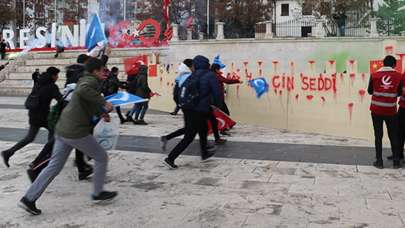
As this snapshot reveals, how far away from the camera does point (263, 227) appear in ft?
16.1

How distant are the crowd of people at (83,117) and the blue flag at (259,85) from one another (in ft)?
5.99

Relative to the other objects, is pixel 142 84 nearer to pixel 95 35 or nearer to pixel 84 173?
pixel 95 35

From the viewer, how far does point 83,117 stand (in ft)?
17.5

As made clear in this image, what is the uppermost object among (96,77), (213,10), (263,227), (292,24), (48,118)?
(213,10)

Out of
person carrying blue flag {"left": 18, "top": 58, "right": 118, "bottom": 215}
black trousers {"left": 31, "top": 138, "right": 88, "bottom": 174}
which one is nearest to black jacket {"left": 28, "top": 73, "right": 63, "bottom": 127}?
black trousers {"left": 31, "top": 138, "right": 88, "bottom": 174}

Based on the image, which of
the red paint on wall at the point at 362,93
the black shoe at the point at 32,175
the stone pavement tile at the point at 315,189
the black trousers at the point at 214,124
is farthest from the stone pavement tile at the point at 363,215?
the red paint on wall at the point at 362,93

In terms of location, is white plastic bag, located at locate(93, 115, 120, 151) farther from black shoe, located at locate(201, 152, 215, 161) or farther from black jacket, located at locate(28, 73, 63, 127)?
black shoe, located at locate(201, 152, 215, 161)

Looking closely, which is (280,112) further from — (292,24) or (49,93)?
(292,24)

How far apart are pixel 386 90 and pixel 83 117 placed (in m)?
4.41

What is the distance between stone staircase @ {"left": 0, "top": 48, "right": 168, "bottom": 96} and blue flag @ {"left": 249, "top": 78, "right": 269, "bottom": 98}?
1282cm

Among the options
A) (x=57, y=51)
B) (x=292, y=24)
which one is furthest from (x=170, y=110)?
(x=292, y=24)

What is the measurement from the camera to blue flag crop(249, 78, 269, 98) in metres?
11.6

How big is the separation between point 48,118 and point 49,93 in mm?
377

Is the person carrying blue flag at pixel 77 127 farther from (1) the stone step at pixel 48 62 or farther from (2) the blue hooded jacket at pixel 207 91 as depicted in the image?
(1) the stone step at pixel 48 62
